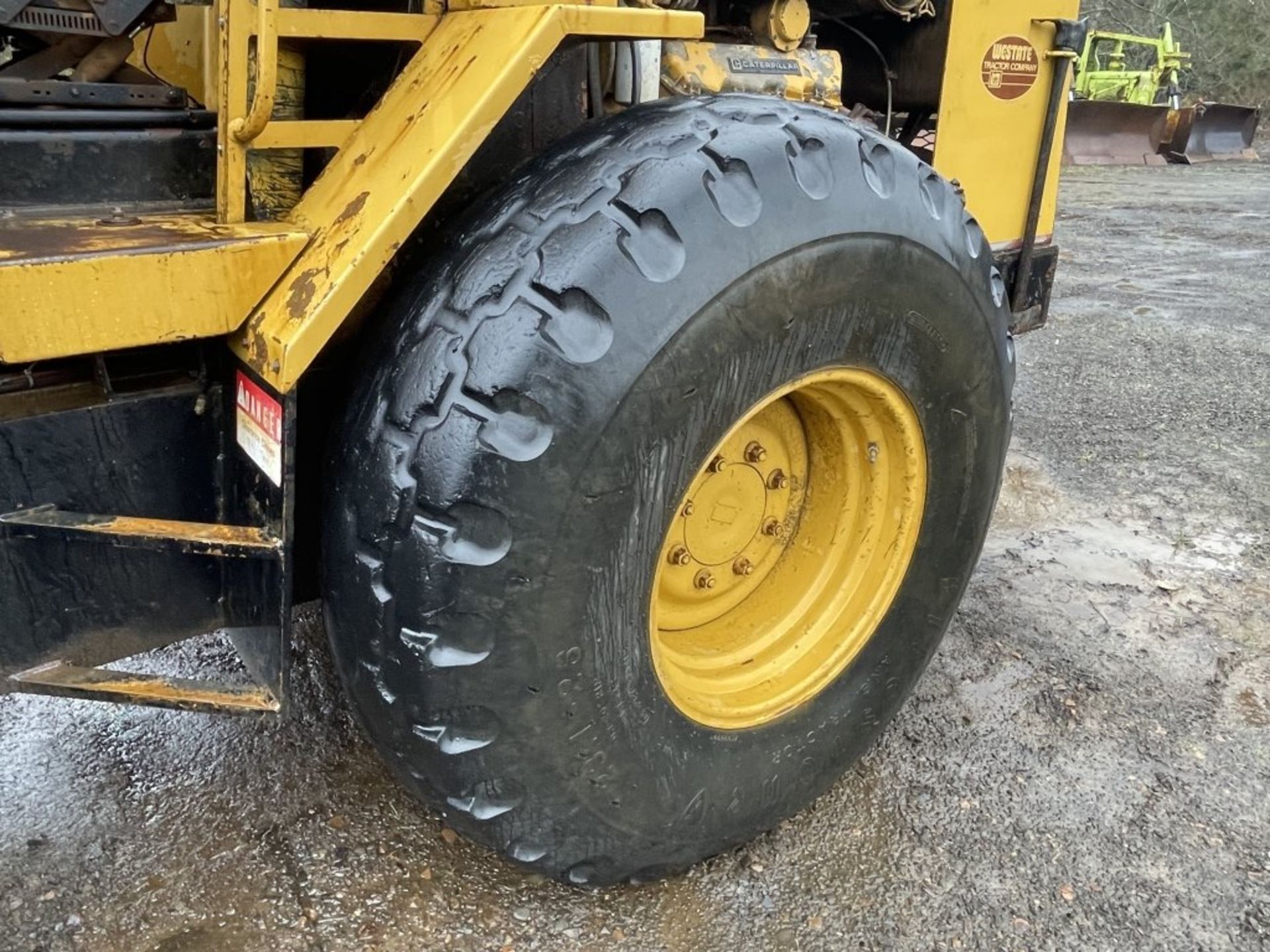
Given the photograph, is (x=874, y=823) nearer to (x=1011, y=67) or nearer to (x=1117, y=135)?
(x=1011, y=67)

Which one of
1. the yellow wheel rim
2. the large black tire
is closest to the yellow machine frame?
the large black tire

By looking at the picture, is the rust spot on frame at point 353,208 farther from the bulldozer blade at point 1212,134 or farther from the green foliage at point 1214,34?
the green foliage at point 1214,34

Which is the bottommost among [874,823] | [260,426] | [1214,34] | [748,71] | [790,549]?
[874,823]

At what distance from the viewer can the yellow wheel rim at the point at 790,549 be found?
210cm

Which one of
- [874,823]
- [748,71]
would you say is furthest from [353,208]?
[874,823]

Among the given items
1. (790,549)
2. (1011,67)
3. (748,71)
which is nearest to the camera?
(790,549)

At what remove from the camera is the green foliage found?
2322 centimetres

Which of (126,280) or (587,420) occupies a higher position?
(126,280)

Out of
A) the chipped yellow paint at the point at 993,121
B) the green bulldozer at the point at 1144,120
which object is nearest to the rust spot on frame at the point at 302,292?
the chipped yellow paint at the point at 993,121

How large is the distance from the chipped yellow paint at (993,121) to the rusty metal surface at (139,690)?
2.41 meters

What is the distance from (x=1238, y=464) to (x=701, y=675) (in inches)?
127

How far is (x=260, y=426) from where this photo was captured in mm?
1552

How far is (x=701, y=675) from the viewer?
212cm

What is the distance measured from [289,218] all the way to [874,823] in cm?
169
